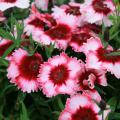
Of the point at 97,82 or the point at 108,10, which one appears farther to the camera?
the point at 108,10

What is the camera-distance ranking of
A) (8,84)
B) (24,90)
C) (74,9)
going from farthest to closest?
(74,9) → (8,84) → (24,90)

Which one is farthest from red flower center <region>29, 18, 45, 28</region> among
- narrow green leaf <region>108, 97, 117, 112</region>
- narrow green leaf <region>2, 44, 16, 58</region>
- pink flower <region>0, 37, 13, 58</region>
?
narrow green leaf <region>108, 97, 117, 112</region>

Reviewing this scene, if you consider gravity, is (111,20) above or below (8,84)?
above

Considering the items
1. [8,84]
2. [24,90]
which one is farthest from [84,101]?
[8,84]

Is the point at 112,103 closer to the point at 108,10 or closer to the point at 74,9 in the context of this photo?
the point at 108,10

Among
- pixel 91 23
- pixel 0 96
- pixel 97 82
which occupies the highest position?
pixel 91 23

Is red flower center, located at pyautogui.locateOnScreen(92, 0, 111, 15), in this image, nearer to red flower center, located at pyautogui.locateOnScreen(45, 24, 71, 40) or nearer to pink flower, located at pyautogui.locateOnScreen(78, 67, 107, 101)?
red flower center, located at pyautogui.locateOnScreen(45, 24, 71, 40)
